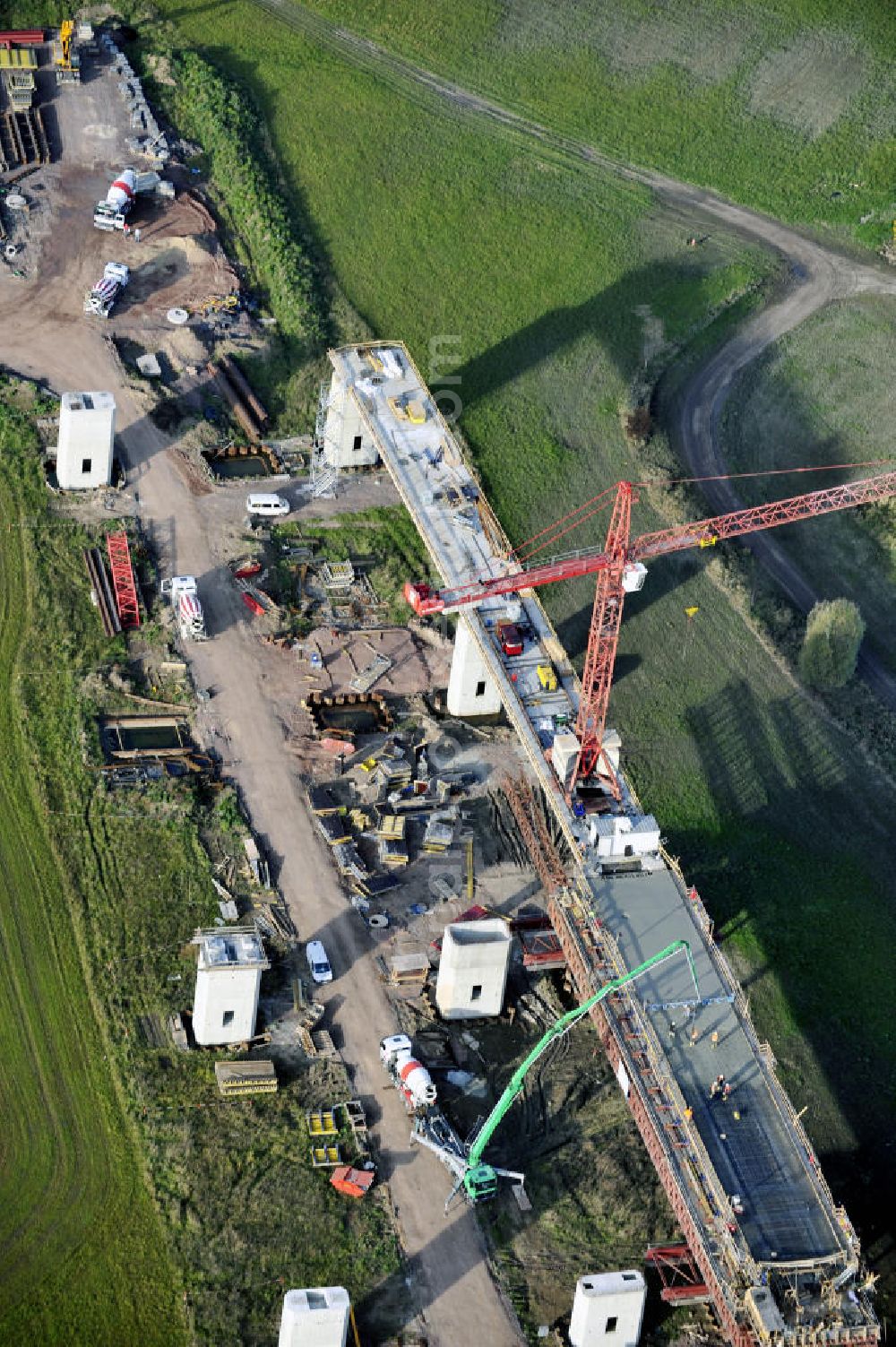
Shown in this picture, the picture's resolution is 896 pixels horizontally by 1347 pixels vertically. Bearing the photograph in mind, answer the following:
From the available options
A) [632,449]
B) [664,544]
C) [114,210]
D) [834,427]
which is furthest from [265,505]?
[834,427]

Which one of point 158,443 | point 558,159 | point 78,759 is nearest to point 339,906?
point 78,759

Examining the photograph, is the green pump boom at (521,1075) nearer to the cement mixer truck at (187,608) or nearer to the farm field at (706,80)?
the cement mixer truck at (187,608)

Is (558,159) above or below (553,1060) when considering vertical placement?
above

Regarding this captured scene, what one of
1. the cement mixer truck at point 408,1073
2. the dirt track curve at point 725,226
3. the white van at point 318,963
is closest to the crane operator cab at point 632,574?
the white van at point 318,963

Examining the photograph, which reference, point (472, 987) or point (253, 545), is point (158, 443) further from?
point (472, 987)

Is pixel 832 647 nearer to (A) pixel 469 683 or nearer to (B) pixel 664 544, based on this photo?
(B) pixel 664 544

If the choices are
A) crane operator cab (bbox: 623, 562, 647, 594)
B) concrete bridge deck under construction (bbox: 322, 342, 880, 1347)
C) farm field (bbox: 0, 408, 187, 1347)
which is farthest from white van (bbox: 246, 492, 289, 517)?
crane operator cab (bbox: 623, 562, 647, 594)

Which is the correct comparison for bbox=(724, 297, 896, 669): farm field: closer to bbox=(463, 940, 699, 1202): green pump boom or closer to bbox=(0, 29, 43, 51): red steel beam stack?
bbox=(463, 940, 699, 1202): green pump boom
